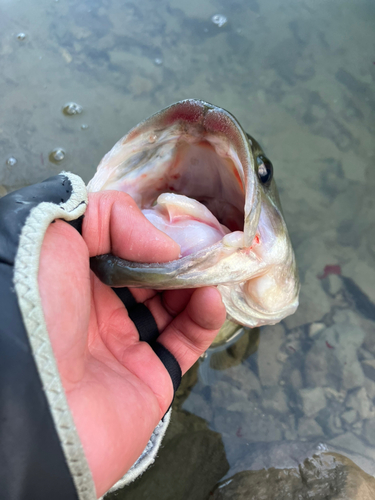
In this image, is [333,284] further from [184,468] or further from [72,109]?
[72,109]

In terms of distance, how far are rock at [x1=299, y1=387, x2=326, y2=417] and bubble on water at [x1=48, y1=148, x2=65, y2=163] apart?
2277mm

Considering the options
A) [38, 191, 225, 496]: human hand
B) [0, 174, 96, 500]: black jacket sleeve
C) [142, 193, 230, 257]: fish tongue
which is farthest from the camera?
[142, 193, 230, 257]: fish tongue

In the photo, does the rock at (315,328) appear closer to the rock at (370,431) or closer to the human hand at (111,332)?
the rock at (370,431)

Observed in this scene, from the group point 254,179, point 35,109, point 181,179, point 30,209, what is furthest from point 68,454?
point 35,109

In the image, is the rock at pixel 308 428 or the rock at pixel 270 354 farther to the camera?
the rock at pixel 270 354

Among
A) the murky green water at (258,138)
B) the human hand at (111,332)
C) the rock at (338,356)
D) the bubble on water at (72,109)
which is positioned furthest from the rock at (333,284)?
the bubble on water at (72,109)

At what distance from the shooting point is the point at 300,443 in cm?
193

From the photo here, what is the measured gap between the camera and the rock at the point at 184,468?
5.95 feet

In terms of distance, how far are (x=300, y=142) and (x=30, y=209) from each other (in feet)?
7.31

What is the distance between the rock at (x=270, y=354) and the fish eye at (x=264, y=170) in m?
1.11

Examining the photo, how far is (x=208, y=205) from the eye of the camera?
1654mm

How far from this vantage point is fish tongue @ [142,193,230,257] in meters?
1.28

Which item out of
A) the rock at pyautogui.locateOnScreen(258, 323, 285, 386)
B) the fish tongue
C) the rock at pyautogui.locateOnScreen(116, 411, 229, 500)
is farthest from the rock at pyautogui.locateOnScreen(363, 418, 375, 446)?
the fish tongue

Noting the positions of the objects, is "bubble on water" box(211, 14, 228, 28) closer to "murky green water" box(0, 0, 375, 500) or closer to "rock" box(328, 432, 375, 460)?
"murky green water" box(0, 0, 375, 500)
